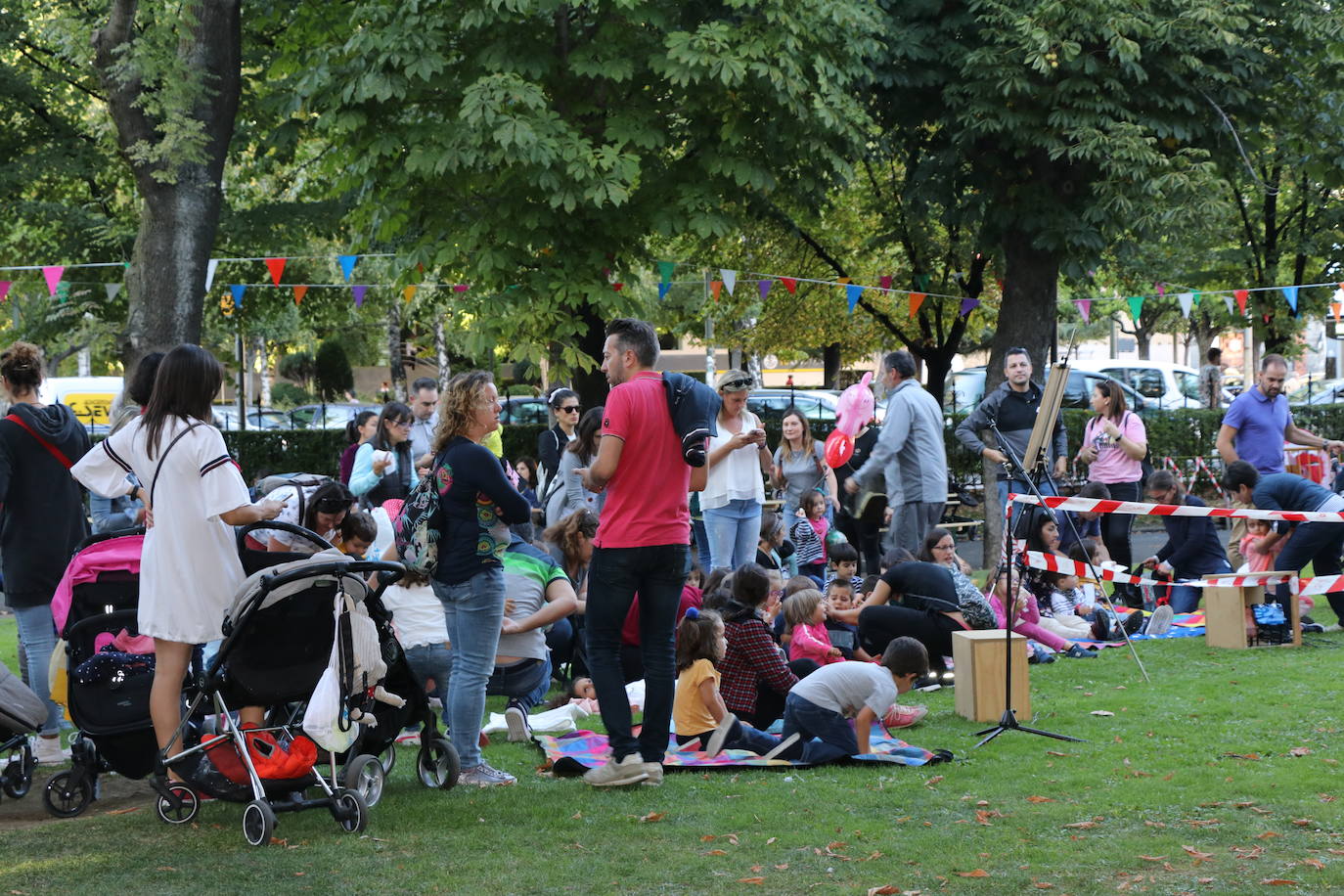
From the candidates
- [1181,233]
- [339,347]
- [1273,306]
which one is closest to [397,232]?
[1181,233]

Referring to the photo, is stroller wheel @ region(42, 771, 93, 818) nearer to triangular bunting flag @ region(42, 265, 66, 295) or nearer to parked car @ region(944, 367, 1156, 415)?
triangular bunting flag @ region(42, 265, 66, 295)

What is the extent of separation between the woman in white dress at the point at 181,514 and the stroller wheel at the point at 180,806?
199 mm

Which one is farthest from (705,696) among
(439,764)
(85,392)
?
(85,392)

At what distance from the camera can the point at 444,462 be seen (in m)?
6.48

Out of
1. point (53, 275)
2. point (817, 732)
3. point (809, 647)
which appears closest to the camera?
point (817, 732)

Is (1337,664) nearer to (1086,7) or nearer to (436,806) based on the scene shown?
(436,806)

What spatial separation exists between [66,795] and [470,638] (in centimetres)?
183

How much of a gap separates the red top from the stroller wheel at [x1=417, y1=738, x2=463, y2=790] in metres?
1.14

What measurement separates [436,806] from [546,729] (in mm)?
1931

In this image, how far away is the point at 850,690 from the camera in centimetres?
715

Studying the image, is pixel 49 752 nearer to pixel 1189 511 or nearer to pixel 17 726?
pixel 17 726

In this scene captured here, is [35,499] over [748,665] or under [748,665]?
over

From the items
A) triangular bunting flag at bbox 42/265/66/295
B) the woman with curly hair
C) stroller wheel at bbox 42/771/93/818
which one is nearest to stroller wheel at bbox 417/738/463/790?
the woman with curly hair

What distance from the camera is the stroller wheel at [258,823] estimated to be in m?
5.55
